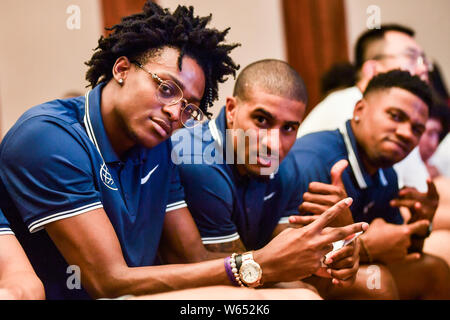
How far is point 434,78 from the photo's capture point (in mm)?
2887

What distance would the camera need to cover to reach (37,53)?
1637 mm

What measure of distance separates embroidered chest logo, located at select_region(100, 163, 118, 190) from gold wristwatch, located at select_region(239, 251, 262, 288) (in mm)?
364

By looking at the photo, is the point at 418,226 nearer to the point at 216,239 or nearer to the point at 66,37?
the point at 216,239

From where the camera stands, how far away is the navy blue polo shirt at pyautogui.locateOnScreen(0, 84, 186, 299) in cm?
106

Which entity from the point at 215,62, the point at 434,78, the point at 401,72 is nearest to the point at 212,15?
the point at 215,62

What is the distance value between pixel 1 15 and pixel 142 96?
60 centimetres

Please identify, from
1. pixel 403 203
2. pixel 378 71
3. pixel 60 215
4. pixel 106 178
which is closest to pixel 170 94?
pixel 106 178

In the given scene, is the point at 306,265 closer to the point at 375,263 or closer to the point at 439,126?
the point at 375,263

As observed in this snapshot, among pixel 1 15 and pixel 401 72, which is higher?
pixel 1 15

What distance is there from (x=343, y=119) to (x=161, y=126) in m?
0.98

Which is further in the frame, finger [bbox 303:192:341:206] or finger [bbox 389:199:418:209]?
finger [bbox 389:199:418:209]

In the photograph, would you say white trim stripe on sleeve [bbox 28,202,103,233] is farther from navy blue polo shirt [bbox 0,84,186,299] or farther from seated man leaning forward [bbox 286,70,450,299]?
seated man leaning forward [bbox 286,70,450,299]

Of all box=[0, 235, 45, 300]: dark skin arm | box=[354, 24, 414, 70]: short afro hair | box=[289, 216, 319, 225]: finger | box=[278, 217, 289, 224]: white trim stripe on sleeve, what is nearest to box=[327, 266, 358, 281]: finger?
box=[289, 216, 319, 225]: finger

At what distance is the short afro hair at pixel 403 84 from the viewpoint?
1708mm
